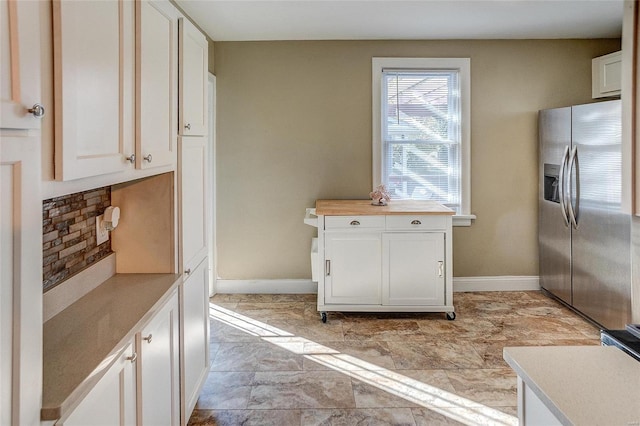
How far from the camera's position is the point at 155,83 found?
6.06ft

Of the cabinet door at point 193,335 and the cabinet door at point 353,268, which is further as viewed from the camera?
the cabinet door at point 353,268

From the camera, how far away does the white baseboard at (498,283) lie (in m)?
4.83

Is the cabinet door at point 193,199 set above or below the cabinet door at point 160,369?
above

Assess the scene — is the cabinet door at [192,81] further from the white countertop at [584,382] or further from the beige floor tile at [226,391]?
the white countertop at [584,382]

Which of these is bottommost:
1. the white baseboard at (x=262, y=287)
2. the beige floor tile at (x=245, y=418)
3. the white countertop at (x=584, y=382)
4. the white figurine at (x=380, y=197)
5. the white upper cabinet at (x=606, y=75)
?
the beige floor tile at (x=245, y=418)

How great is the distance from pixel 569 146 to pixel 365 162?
1776mm

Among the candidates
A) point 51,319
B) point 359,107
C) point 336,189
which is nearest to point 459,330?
point 336,189

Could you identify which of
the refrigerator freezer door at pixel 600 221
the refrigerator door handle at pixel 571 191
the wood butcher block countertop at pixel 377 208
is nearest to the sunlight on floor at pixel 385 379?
the wood butcher block countertop at pixel 377 208

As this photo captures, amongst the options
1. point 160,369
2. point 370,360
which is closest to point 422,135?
point 370,360

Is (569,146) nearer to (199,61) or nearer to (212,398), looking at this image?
(199,61)

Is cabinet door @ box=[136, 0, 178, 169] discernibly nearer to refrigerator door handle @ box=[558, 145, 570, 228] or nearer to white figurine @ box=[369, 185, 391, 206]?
white figurine @ box=[369, 185, 391, 206]

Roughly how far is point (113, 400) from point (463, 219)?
3937 mm

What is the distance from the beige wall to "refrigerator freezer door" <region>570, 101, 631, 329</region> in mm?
843

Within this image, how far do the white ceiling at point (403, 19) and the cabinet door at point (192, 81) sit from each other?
1.27 m
